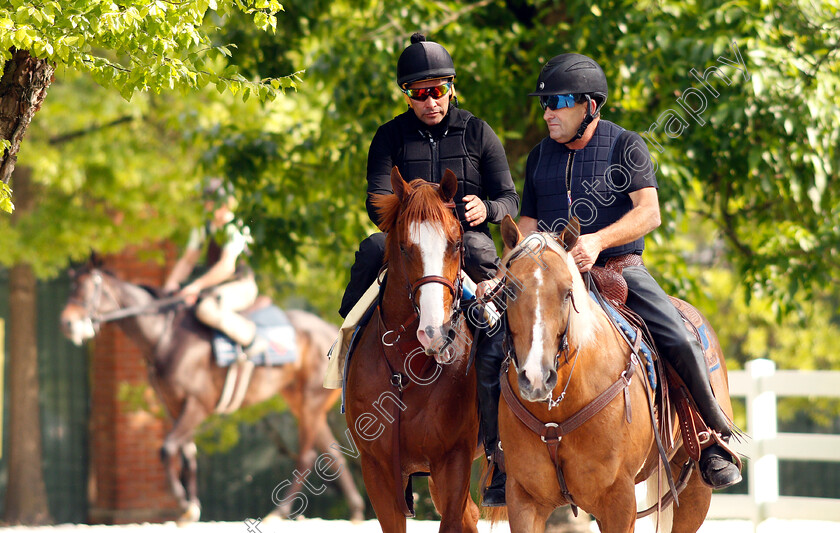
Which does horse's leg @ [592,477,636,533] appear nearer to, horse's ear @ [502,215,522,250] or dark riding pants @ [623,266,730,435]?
dark riding pants @ [623,266,730,435]

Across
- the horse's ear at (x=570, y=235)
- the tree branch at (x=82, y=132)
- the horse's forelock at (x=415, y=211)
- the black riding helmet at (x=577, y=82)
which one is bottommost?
the horse's ear at (x=570, y=235)

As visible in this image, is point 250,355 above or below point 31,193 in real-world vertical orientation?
below

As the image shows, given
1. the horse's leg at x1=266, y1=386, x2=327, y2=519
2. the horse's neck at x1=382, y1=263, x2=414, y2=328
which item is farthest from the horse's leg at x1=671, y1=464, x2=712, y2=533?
the horse's leg at x1=266, y1=386, x2=327, y2=519

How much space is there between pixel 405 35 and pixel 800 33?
320cm

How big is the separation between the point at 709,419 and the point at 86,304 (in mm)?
8055

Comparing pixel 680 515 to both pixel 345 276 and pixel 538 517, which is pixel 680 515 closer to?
pixel 538 517

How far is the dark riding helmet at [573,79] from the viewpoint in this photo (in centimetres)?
454

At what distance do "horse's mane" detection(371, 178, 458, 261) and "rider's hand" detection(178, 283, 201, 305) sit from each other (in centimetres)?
700

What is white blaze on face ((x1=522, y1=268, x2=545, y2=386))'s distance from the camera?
3.63 m

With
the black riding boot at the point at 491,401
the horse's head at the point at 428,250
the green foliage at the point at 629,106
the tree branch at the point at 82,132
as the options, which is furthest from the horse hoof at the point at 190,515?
the horse's head at the point at 428,250

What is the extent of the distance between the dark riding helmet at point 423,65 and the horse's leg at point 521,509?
2027mm

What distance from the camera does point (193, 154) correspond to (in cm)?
1250

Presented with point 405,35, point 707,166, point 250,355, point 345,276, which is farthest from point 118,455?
point 707,166

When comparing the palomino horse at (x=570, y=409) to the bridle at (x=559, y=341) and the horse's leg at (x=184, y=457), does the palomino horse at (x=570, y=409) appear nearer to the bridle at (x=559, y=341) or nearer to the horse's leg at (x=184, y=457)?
the bridle at (x=559, y=341)
